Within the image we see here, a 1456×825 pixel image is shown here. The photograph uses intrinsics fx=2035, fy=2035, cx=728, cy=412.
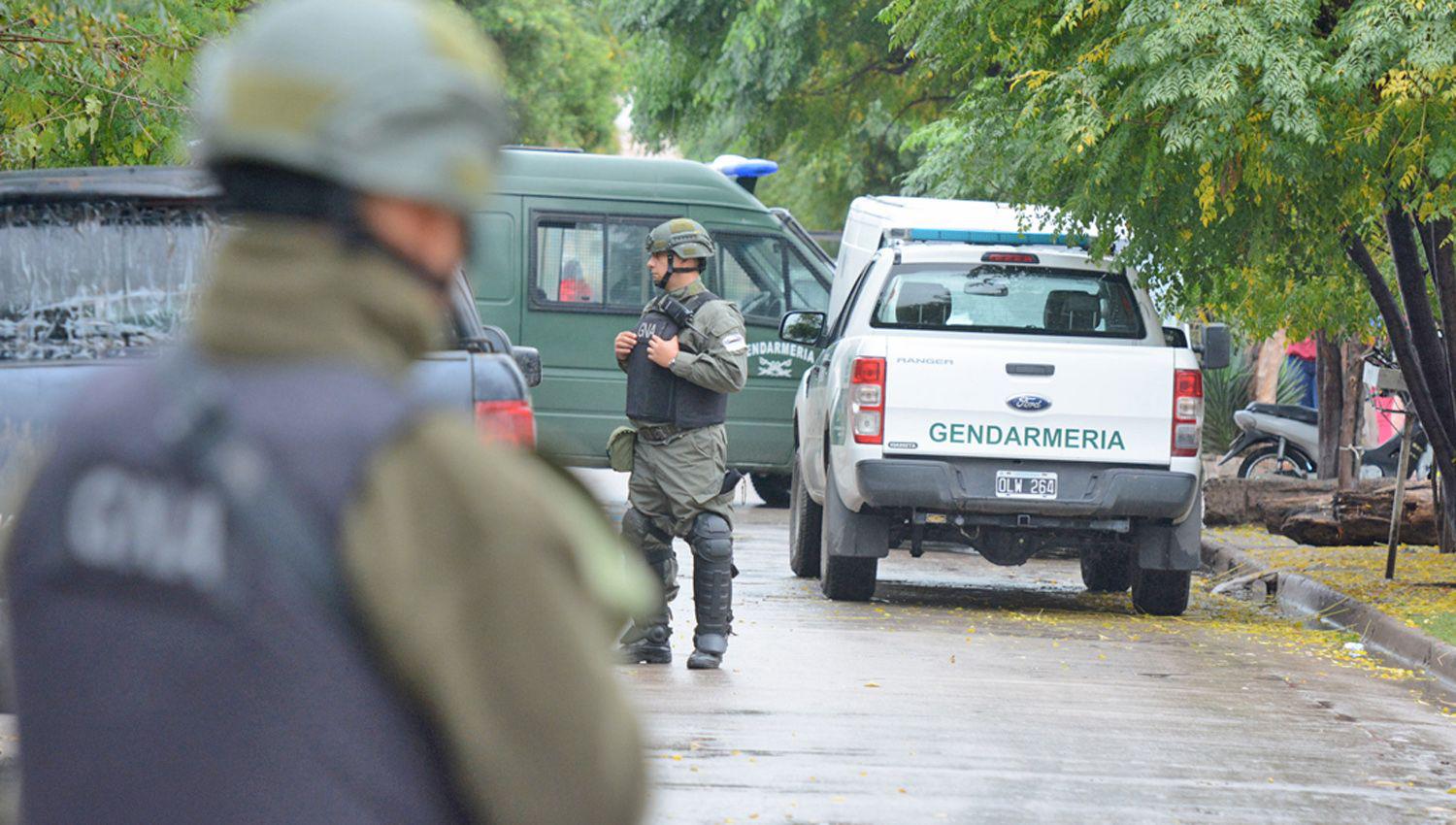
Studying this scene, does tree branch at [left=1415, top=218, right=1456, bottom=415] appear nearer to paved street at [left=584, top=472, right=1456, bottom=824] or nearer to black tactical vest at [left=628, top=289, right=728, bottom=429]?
paved street at [left=584, top=472, right=1456, bottom=824]

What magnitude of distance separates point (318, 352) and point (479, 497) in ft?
0.62

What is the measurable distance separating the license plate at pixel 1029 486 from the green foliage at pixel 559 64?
26.2 m

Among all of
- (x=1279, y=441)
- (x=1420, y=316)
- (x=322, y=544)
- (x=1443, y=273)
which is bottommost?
(x=1279, y=441)

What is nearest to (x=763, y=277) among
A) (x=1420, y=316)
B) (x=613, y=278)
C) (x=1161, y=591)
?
(x=613, y=278)

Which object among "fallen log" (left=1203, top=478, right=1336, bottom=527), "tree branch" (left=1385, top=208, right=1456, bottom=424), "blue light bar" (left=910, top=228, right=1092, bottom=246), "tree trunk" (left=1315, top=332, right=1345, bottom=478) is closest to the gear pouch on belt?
"blue light bar" (left=910, top=228, right=1092, bottom=246)

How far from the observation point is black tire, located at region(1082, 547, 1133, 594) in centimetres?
1293

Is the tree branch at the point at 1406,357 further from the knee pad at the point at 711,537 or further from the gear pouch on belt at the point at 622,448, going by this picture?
the gear pouch on belt at the point at 622,448

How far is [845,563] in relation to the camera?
1134 centimetres

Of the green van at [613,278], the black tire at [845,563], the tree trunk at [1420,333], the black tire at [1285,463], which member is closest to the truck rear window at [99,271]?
the black tire at [845,563]

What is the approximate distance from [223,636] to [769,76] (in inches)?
810

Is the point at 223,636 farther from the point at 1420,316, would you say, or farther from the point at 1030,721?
the point at 1420,316

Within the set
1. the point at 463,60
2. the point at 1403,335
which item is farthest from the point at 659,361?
the point at 463,60

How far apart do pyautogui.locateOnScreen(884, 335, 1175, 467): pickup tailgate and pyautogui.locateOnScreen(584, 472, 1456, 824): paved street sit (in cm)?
97

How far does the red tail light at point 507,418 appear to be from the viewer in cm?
520
